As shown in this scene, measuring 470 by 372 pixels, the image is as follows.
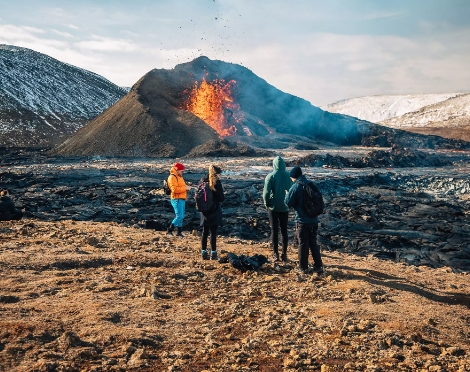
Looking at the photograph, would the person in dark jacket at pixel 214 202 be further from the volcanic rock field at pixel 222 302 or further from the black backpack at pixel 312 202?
the black backpack at pixel 312 202

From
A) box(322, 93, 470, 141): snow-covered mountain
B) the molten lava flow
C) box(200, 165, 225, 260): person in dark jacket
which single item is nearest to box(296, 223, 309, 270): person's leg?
box(200, 165, 225, 260): person in dark jacket

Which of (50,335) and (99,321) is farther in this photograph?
(99,321)

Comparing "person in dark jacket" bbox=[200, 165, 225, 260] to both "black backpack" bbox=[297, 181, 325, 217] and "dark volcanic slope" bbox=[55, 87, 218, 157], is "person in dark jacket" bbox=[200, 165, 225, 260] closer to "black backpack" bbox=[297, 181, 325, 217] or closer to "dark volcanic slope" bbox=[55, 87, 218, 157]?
"black backpack" bbox=[297, 181, 325, 217]

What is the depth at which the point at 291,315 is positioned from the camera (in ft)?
16.8

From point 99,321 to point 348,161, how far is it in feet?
90.1

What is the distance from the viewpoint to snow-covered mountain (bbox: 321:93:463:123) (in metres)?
126

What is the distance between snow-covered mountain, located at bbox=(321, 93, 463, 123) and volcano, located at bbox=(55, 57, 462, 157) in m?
69.1

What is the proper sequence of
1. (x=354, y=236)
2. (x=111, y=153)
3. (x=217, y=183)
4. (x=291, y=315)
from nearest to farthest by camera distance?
(x=291, y=315), (x=217, y=183), (x=354, y=236), (x=111, y=153)

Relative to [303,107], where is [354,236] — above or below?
below

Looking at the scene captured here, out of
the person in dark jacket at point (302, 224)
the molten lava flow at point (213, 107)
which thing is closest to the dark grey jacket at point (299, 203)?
the person in dark jacket at point (302, 224)

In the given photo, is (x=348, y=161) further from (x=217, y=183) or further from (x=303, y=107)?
(x=303, y=107)

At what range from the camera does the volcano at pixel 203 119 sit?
38.1m

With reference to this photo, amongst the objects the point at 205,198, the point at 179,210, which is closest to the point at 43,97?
the point at 179,210

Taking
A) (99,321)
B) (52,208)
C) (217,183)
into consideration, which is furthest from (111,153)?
(99,321)
